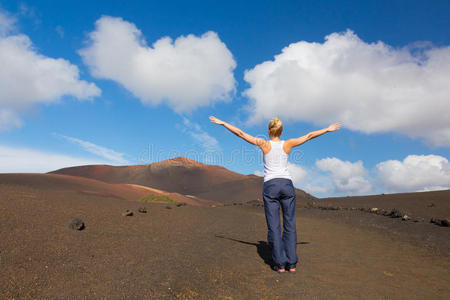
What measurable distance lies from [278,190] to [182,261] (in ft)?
6.83

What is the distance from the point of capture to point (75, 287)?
342 cm

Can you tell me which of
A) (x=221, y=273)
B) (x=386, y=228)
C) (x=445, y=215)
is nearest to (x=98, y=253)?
(x=221, y=273)

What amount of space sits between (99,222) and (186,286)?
4.23 m

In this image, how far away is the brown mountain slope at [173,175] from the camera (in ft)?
183

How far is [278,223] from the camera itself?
187 inches

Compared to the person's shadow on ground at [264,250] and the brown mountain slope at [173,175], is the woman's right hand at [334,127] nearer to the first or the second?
the person's shadow on ground at [264,250]

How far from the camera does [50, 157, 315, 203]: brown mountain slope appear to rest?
5577 cm

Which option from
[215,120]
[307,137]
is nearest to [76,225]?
[215,120]

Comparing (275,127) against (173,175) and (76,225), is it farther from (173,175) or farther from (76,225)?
(173,175)

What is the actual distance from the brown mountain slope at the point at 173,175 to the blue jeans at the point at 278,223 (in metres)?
43.9

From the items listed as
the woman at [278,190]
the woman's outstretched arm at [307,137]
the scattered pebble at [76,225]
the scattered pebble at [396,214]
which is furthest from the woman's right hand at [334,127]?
the scattered pebble at [396,214]

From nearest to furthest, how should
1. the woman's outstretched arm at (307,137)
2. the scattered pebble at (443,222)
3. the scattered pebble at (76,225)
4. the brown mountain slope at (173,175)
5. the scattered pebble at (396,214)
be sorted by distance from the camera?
the woman's outstretched arm at (307,137) → the scattered pebble at (76,225) → the scattered pebble at (443,222) → the scattered pebble at (396,214) → the brown mountain slope at (173,175)

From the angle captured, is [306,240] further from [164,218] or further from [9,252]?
[9,252]

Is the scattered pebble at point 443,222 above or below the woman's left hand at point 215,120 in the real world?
below
